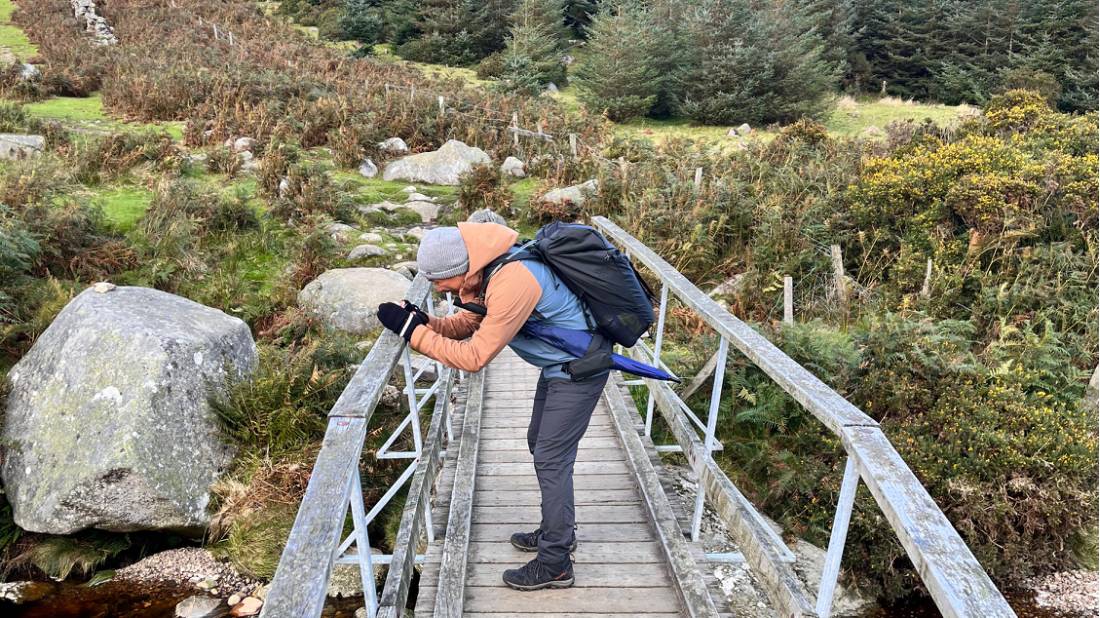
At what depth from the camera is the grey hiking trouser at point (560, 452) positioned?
3.19 metres

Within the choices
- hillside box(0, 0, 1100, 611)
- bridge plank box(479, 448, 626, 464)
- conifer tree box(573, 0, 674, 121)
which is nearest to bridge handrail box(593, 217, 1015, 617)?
bridge plank box(479, 448, 626, 464)

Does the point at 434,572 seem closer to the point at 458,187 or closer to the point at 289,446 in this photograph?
the point at 289,446

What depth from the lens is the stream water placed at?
520 cm

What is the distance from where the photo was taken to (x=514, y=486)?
4.39 metres

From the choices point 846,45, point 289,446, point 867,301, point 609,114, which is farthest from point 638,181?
point 846,45

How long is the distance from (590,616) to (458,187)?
1104 centimetres

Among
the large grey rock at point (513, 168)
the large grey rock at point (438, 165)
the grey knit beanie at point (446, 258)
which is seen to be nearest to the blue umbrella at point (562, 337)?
the grey knit beanie at point (446, 258)

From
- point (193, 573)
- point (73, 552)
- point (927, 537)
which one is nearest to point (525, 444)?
point (193, 573)

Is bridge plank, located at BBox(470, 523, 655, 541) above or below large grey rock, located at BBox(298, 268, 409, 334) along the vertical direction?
below

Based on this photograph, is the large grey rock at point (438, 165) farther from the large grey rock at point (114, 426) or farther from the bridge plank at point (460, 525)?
the bridge plank at point (460, 525)

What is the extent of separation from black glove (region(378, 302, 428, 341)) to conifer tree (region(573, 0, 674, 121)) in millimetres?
20011

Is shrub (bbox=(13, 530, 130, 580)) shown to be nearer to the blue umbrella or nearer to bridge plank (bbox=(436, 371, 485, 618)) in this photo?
bridge plank (bbox=(436, 371, 485, 618))

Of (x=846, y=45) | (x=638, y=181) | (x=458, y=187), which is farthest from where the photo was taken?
(x=846, y=45)

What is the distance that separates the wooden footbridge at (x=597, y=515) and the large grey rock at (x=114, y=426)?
246 centimetres
